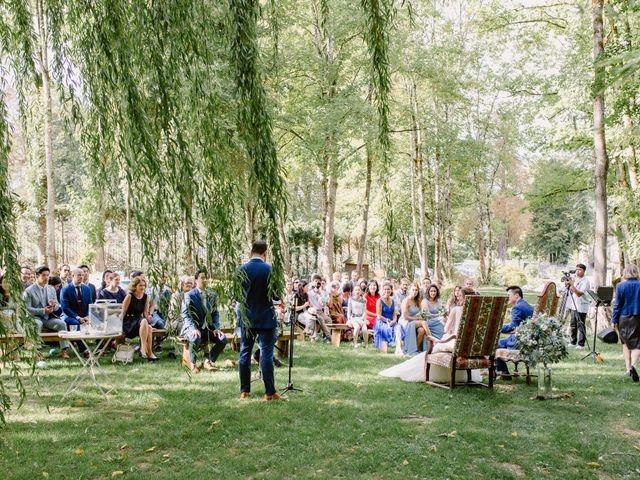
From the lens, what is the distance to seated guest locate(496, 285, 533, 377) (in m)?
8.38

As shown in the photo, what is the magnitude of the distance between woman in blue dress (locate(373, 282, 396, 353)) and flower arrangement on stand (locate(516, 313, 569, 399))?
4.14 m

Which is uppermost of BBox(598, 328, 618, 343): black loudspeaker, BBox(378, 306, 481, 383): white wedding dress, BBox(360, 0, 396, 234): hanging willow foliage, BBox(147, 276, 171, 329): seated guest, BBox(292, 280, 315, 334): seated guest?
BBox(360, 0, 396, 234): hanging willow foliage

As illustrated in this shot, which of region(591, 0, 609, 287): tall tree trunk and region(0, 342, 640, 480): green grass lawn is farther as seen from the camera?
region(591, 0, 609, 287): tall tree trunk

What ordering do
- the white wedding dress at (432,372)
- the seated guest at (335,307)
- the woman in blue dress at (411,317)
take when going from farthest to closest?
Answer: 1. the seated guest at (335,307)
2. the woman in blue dress at (411,317)
3. the white wedding dress at (432,372)

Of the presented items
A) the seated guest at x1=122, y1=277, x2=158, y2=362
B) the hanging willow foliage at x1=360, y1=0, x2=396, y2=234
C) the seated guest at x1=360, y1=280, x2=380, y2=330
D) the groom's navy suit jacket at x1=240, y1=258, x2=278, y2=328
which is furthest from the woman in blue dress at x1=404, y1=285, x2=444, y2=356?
the hanging willow foliage at x1=360, y1=0, x2=396, y2=234

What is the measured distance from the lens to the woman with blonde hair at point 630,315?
790 cm

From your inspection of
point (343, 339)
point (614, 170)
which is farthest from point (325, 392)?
point (614, 170)

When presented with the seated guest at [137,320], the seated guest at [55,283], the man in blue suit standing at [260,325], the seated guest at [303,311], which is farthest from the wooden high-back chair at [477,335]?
the seated guest at [55,283]

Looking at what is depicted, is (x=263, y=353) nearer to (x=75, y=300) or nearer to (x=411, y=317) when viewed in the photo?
(x=411, y=317)

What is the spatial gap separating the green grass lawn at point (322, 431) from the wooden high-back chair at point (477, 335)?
14.5 inches

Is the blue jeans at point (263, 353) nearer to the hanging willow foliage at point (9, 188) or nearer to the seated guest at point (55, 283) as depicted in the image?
the hanging willow foliage at point (9, 188)

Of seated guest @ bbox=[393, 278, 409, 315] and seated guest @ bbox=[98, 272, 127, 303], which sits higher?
seated guest @ bbox=[98, 272, 127, 303]

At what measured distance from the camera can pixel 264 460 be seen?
187 inches

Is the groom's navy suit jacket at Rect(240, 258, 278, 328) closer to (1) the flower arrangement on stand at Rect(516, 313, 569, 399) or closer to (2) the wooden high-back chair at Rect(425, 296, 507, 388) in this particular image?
(2) the wooden high-back chair at Rect(425, 296, 507, 388)
